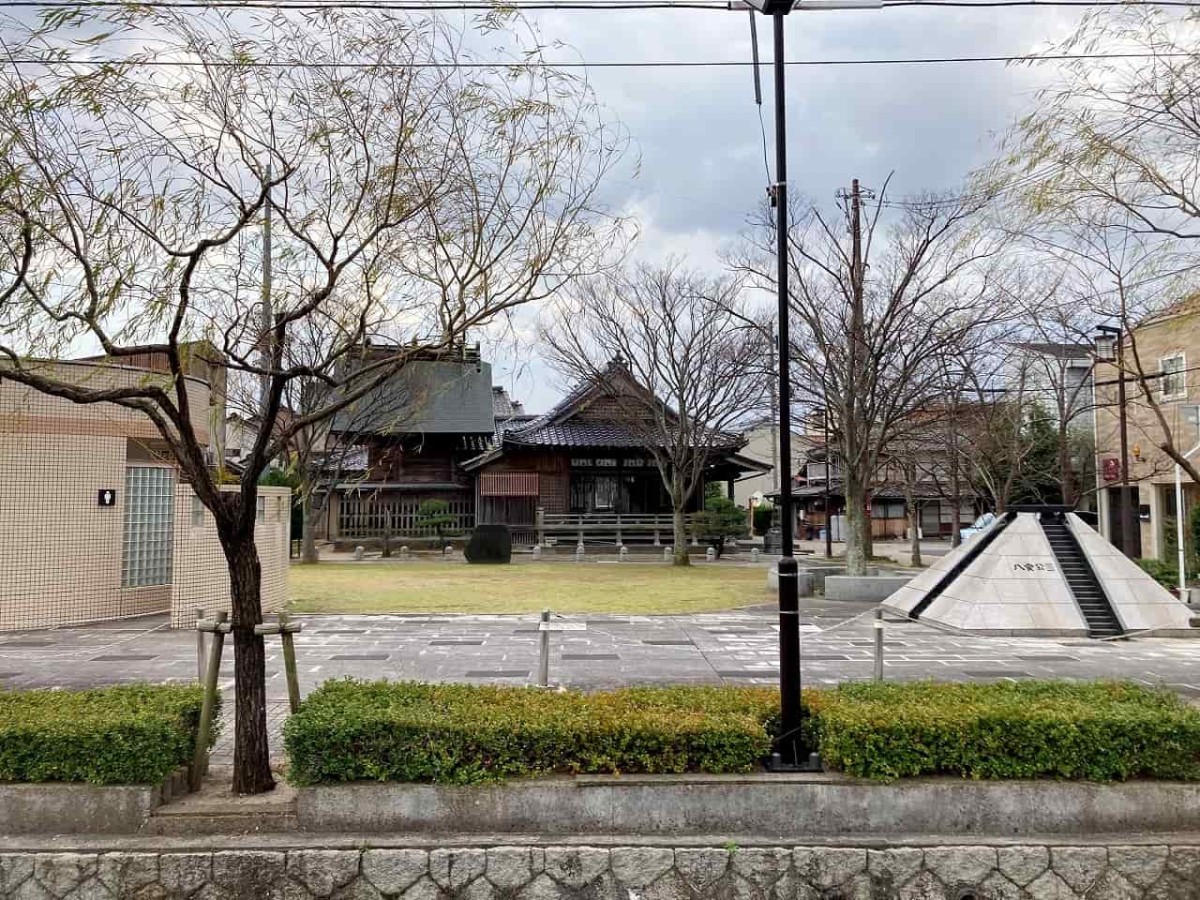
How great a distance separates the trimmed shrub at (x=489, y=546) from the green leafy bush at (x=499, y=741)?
891 inches

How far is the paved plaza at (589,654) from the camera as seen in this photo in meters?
9.22

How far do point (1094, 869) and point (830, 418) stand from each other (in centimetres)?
1637

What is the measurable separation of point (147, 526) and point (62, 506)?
1431mm

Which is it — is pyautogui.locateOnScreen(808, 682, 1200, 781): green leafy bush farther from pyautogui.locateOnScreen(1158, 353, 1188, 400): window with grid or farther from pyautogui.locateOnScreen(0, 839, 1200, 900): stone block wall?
pyautogui.locateOnScreen(1158, 353, 1188, 400): window with grid

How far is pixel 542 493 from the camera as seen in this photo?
3353 centimetres

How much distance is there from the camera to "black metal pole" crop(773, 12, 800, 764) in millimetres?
5062

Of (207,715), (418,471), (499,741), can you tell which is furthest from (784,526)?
(418,471)

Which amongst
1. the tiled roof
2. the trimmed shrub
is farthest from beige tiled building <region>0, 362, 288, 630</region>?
the tiled roof

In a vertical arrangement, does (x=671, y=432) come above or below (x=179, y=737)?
above

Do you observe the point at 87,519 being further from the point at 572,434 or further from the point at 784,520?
the point at 572,434

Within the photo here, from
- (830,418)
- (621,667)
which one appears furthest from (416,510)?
(621,667)

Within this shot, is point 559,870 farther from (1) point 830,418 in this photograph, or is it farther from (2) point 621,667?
(1) point 830,418

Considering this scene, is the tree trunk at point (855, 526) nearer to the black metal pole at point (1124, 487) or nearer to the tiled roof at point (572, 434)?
the black metal pole at point (1124, 487)

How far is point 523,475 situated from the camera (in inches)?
1310
